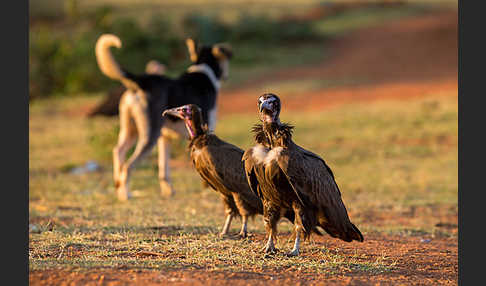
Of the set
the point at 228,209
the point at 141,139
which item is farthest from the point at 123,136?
the point at 228,209

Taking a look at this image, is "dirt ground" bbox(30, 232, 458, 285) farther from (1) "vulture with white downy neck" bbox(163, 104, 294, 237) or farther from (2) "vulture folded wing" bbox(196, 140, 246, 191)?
(2) "vulture folded wing" bbox(196, 140, 246, 191)

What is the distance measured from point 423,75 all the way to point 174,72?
1040 centimetres

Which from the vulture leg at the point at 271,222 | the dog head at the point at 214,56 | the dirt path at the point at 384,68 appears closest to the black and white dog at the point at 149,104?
the dog head at the point at 214,56

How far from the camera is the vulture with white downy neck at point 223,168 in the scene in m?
6.64

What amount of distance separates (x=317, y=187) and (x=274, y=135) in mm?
552

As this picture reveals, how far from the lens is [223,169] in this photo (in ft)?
21.9

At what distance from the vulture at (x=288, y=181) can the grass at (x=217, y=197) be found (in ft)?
1.00

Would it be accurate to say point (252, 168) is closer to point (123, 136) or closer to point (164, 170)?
point (123, 136)

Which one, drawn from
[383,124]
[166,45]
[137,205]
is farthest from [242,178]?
[166,45]

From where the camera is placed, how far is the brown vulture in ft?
21.8

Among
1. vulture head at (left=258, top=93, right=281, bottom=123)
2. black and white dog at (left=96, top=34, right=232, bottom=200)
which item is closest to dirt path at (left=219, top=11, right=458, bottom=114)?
black and white dog at (left=96, top=34, right=232, bottom=200)

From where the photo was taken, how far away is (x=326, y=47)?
36312 mm

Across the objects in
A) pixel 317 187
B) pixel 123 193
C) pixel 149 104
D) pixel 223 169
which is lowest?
pixel 123 193

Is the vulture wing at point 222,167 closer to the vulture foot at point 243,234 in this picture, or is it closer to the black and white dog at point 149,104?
the vulture foot at point 243,234
